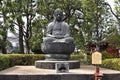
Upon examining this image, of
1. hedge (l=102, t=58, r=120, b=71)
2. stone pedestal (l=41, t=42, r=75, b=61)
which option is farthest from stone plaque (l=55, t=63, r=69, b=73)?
hedge (l=102, t=58, r=120, b=71)

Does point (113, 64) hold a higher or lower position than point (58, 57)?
lower

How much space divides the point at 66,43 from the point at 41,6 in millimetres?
11302

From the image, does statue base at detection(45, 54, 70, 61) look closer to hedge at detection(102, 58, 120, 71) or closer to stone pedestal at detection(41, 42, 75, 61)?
stone pedestal at detection(41, 42, 75, 61)

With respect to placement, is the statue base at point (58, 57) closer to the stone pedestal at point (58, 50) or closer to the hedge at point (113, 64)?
the stone pedestal at point (58, 50)

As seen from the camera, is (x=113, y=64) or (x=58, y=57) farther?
(x=113, y=64)

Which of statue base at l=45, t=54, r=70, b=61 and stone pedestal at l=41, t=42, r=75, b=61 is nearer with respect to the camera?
stone pedestal at l=41, t=42, r=75, b=61

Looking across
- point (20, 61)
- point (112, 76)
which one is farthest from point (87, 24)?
point (112, 76)

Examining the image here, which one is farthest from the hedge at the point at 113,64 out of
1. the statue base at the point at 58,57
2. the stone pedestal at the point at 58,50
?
the statue base at the point at 58,57

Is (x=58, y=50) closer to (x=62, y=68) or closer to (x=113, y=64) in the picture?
(x=62, y=68)

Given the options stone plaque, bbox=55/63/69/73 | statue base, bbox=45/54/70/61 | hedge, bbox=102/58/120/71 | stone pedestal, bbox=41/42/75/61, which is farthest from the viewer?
hedge, bbox=102/58/120/71

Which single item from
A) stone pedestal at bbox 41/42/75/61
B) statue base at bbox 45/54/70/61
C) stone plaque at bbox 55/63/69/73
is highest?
stone pedestal at bbox 41/42/75/61

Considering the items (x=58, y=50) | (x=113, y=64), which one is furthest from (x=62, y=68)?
(x=113, y=64)

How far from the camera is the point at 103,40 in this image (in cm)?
2362

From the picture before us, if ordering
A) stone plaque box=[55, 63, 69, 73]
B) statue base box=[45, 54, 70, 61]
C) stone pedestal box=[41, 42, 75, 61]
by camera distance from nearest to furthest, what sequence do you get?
stone plaque box=[55, 63, 69, 73]
stone pedestal box=[41, 42, 75, 61]
statue base box=[45, 54, 70, 61]
